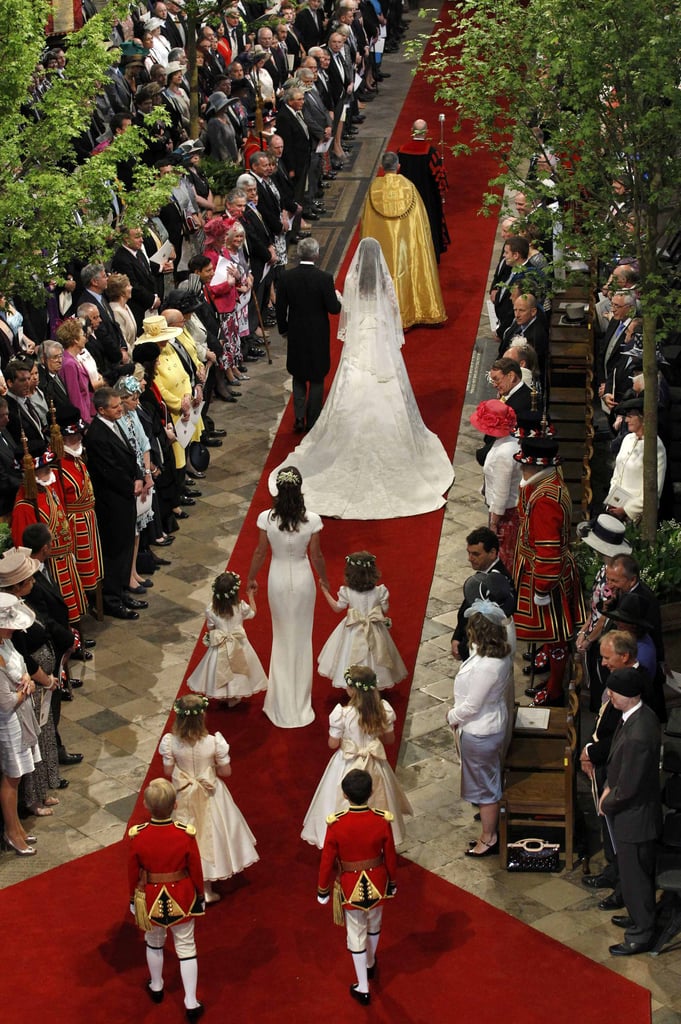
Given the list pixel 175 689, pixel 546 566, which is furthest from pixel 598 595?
pixel 175 689

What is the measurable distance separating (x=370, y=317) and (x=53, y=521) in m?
3.88

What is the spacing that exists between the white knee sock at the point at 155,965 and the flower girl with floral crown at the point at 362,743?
130 centimetres

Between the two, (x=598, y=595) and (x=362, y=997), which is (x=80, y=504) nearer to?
(x=598, y=595)

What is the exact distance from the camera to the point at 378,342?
45.4 feet

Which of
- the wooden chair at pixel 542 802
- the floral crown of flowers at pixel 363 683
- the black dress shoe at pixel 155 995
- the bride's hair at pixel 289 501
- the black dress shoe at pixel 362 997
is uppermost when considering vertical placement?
the bride's hair at pixel 289 501

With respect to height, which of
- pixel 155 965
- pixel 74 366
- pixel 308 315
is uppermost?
pixel 74 366

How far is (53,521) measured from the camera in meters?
11.1

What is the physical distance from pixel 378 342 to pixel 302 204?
6.79m

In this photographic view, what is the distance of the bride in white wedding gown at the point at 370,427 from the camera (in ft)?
44.9

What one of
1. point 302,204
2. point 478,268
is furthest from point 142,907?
point 302,204

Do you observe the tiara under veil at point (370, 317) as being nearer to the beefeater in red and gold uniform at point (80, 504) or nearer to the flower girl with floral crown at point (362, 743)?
the beefeater in red and gold uniform at point (80, 504)

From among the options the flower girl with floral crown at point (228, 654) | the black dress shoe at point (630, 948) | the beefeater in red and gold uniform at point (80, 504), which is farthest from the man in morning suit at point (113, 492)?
the black dress shoe at point (630, 948)

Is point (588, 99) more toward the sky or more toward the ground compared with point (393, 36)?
more toward the sky

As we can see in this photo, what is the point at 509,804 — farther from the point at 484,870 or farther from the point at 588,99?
the point at 588,99
